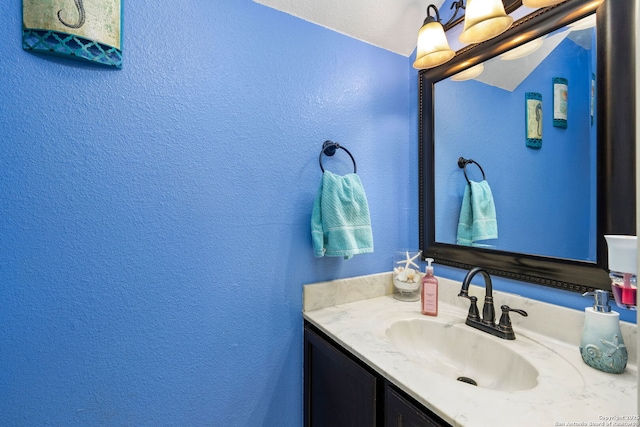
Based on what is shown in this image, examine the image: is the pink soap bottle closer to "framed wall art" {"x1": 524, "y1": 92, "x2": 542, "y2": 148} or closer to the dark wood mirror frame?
the dark wood mirror frame

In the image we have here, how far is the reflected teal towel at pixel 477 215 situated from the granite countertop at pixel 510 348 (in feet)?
0.68

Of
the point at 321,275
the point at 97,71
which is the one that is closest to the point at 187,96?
the point at 97,71

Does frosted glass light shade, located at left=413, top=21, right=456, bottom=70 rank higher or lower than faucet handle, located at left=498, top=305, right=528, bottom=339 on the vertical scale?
higher

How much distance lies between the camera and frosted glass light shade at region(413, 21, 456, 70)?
1.04 metres

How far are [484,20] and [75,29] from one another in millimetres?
1198

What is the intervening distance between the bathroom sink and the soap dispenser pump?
5.8 inches

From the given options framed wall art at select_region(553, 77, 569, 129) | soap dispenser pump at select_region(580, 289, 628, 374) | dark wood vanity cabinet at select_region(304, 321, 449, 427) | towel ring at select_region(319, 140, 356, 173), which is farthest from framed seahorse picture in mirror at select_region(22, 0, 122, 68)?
soap dispenser pump at select_region(580, 289, 628, 374)

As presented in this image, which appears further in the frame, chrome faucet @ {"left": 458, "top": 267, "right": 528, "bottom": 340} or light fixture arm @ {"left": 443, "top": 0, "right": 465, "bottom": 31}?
light fixture arm @ {"left": 443, "top": 0, "right": 465, "bottom": 31}

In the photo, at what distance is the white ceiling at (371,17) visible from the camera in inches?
43.4

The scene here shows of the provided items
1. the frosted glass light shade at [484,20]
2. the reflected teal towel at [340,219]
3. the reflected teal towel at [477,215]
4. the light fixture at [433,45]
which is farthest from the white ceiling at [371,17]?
the reflected teal towel at [477,215]

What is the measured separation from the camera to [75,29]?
75cm

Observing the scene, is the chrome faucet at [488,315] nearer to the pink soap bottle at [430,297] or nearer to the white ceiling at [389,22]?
the pink soap bottle at [430,297]

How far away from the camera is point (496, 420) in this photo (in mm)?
538

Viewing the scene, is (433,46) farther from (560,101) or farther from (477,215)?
(477,215)
